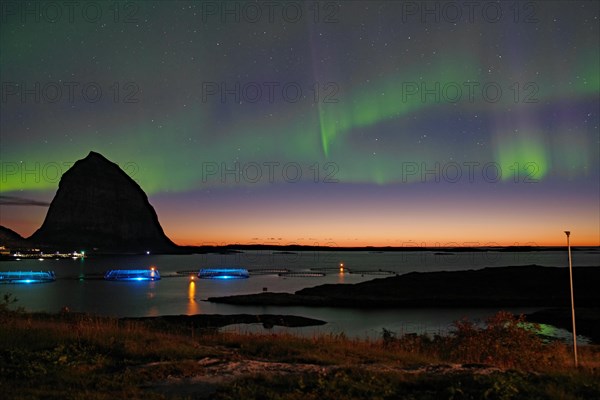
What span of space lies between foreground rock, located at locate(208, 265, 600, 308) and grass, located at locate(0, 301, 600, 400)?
5389 cm

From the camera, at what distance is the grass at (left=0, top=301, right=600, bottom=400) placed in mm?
10227

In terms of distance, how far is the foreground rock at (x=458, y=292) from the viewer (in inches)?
2869

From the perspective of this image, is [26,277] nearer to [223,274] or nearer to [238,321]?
[223,274]

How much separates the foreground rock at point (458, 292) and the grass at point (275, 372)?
53.9 m

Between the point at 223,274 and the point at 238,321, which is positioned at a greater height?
the point at 223,274

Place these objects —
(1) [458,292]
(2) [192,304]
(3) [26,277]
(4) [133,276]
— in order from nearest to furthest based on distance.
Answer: (2) [192,304] < (1) [458,292] < (3) [26,277] < (4) [133,276]

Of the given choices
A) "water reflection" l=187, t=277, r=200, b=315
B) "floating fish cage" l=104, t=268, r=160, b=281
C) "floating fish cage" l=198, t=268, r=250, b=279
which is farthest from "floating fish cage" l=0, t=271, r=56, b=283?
"water reflection" l=187, t=277, r=200, b=315

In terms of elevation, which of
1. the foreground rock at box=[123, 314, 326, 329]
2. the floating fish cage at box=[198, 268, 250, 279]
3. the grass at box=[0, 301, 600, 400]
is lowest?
the foreground rock at box=[123, 314, 326, 329]

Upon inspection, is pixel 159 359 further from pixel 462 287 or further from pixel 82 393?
pixel 462 287

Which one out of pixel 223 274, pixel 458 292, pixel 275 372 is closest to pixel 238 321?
pixel 458 292

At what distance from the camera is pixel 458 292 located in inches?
3187

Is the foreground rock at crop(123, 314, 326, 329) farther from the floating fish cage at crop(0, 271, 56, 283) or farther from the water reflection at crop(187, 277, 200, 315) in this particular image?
the floating fish cage at crop(0, 271, 56, 283)

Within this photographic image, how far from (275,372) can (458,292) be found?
73.5 m

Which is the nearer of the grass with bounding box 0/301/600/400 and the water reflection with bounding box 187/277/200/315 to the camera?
the grass with bounding box 0/301/600/400
